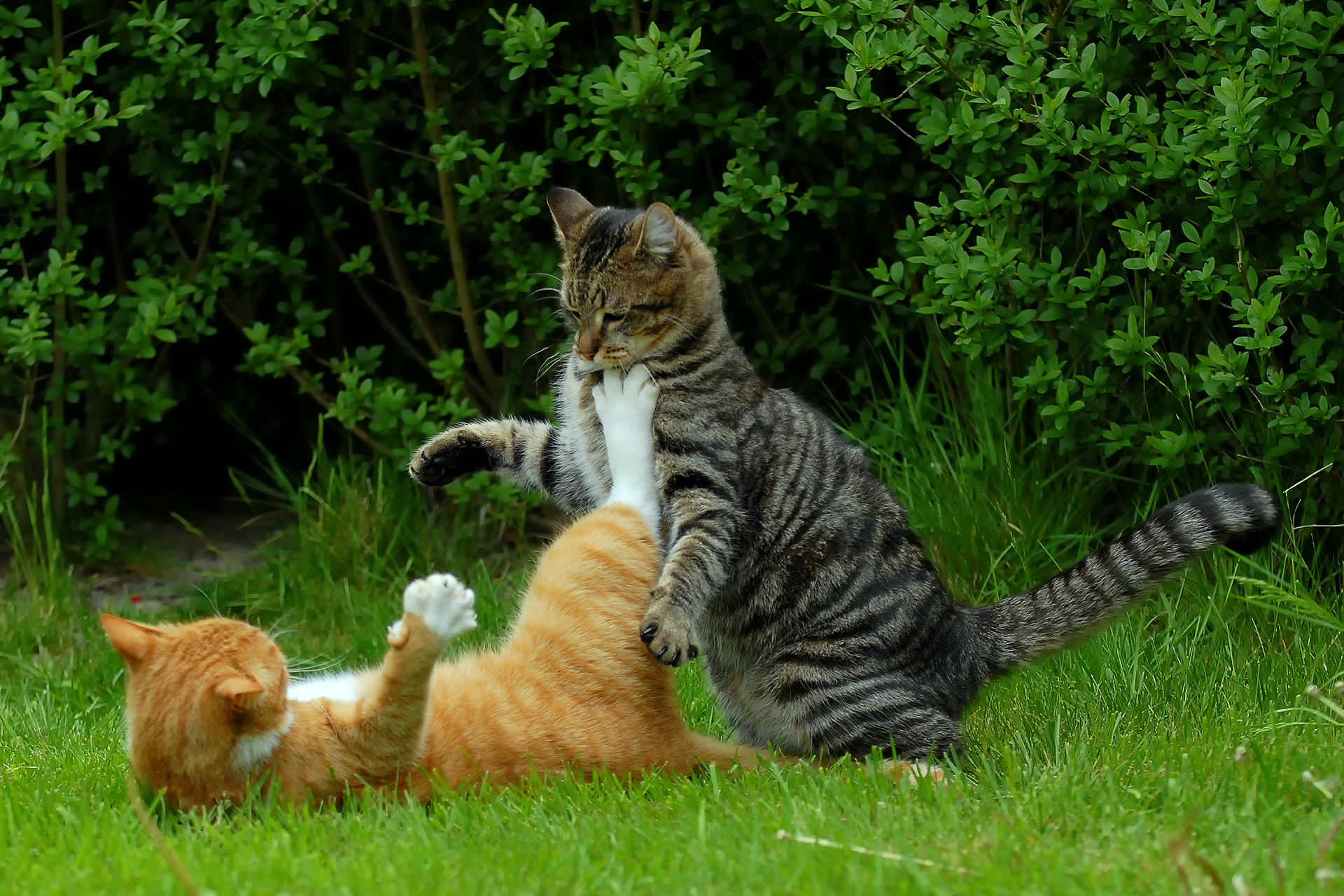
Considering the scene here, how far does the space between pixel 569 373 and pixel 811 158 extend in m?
1.78

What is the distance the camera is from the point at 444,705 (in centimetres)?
303

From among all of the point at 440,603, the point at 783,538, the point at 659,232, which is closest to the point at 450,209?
the point at 659,232

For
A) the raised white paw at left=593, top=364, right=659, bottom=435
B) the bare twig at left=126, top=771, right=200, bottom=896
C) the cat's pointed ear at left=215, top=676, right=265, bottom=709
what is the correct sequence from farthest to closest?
the raised white paw at left=593, top=364, right=659, bottom=435, the cat's pointed ear at left=215, top=676, right=265, bottom=709, the bare twig at left=126, top=771, right=200, bottom=896

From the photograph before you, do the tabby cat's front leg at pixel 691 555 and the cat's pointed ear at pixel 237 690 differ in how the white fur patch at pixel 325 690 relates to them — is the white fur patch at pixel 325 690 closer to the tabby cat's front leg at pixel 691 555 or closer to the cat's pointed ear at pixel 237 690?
the cat's pointed ear at pixel 237 690

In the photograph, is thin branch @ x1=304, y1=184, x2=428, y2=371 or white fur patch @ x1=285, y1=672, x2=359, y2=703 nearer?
white fur patch @ x1=285, y1=672, x2=359, y2=703

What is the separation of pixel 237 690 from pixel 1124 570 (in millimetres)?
2203

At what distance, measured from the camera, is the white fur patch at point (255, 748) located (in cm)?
267

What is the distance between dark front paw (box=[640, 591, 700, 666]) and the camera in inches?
121

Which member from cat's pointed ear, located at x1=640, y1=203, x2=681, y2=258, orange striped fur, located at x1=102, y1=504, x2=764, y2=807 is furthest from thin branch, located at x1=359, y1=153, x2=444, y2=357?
orange striped fur, located at x1=102, y1=504, x2=764, y2=807

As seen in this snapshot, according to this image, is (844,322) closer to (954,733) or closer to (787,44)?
(787,44)

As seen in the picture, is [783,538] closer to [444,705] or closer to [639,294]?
[639,294]

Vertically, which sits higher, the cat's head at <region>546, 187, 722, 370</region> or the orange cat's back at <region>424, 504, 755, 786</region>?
the cat's head at <region>546, 187, 722, 370</region>

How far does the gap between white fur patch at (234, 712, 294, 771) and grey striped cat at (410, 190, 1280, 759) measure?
37.7 inches

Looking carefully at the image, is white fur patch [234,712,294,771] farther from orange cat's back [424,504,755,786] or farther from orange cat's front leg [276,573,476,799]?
orange cat's back [424,504,755,786]
